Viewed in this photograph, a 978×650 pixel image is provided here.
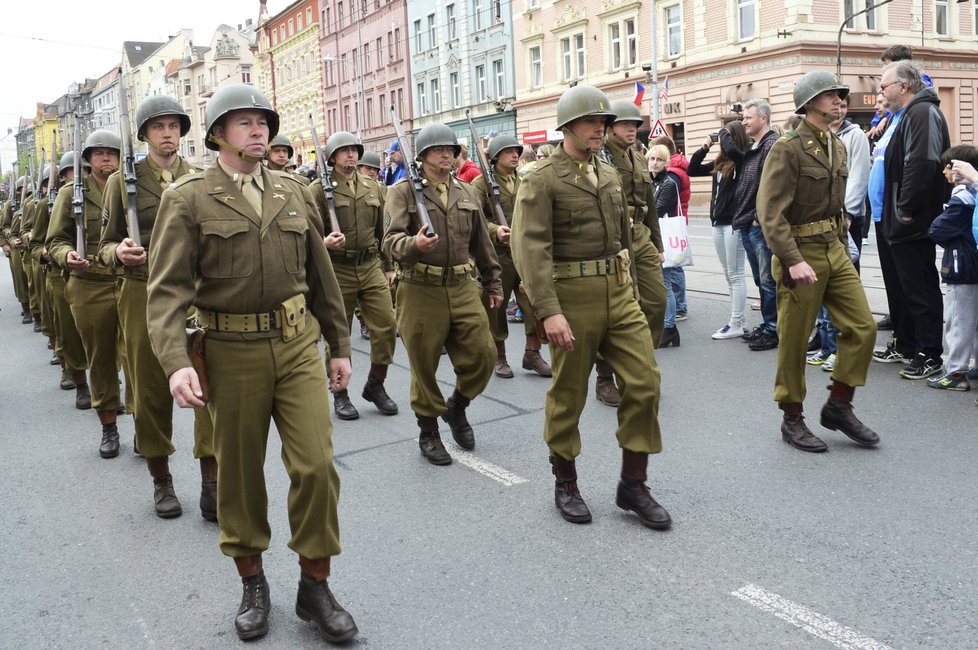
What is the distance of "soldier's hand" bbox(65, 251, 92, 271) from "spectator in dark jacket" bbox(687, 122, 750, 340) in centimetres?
568

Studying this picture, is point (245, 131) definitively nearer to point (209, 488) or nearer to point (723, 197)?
point (209, 488)

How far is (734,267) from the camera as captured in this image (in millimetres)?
9711

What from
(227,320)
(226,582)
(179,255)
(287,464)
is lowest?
(226,582)

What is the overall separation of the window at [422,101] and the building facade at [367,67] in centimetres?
103

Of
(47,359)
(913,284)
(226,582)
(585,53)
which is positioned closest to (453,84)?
(585,53)

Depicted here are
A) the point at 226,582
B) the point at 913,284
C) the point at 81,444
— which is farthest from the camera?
the point at 913,284

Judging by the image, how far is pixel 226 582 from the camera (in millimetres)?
4230

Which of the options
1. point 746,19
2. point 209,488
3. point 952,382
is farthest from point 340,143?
point 746,19

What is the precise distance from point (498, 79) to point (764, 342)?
130 feet

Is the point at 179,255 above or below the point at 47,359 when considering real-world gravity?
above

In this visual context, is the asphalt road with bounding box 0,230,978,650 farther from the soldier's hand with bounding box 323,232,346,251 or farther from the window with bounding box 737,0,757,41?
the window with bounding box 737,0,757,41

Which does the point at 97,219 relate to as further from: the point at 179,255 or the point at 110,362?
the point at 179,255

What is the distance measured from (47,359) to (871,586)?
9.90m

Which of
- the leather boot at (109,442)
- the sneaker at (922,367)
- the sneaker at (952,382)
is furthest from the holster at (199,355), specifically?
the sneaker at (922,367)
